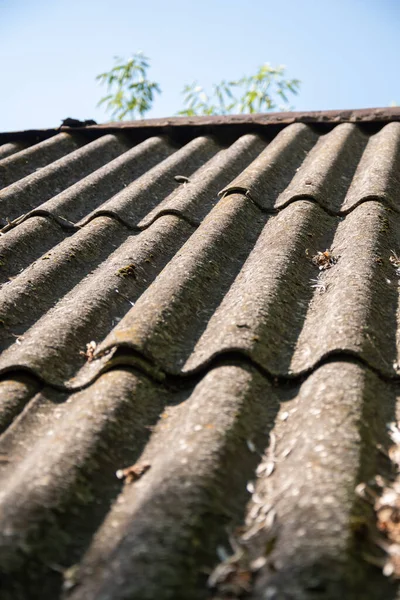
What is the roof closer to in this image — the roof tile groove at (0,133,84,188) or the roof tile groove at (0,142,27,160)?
the roof tile groove at (0,133,84,188)

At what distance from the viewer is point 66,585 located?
1.18 metres

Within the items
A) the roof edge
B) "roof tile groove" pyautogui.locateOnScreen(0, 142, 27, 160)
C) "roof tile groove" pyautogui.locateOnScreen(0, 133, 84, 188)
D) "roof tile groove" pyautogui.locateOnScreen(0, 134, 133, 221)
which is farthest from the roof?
"roof tile groove" pyautogui.locateOnScreen(0, 142, 27, 160)

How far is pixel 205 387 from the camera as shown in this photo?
1662mm

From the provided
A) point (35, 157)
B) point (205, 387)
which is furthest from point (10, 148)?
point (205, 387)

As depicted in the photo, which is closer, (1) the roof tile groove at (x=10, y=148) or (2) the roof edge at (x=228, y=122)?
(2) the roof edge at (x=228, y=122)

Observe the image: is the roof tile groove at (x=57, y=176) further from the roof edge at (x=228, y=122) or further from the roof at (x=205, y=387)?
the roof edge at (x=228, y=122)

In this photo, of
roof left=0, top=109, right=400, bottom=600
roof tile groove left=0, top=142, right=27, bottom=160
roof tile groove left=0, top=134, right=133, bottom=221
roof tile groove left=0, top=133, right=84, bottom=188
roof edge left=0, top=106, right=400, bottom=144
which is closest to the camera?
roof left=0, top=109, right=400, bottom=600

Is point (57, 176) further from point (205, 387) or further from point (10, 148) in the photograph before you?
point (205, 387)

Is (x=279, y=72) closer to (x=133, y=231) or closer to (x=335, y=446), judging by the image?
(x=133, y=231)

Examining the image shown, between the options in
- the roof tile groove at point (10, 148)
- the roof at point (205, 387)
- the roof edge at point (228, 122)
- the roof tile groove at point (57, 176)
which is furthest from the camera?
the roof tile groove at point (10, 148)

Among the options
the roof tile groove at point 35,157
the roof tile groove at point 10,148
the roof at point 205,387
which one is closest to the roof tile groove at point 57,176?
the roof at point 205,387

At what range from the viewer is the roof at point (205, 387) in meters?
1.17

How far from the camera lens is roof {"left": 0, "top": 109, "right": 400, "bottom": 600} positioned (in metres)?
1.17

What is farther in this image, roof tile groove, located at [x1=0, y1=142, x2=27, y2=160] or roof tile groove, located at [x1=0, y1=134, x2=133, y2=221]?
roof tile groove, located at [x1=0, y1=142, x2=27, y2=160]
